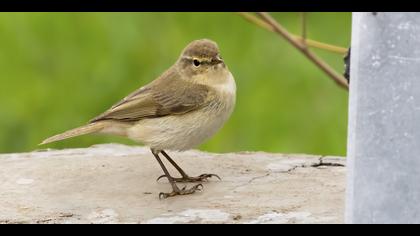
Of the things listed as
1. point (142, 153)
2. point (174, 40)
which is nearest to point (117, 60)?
point (174, 40)

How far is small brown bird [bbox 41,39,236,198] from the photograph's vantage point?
7676 millimetres

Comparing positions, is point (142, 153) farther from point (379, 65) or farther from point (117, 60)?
point (379, 65)

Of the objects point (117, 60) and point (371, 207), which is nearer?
point (371, 207)

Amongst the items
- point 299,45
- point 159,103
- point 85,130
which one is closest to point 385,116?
point 299,45

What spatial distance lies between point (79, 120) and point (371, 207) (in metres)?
4.82

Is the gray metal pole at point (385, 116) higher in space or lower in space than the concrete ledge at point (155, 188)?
higher

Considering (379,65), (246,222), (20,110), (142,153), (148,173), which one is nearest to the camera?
(379,65)

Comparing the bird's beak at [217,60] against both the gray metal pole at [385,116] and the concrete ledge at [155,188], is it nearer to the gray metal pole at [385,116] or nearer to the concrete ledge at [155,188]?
the concrete ledge at [155,188]

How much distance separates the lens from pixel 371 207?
17.5ft

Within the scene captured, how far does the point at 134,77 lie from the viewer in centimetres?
1000

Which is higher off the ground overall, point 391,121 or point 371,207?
point 391,121

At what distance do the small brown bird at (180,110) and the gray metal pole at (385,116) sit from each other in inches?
94.2

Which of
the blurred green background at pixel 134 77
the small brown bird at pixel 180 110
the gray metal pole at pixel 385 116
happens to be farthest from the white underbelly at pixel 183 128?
the gray metal pole at pixel 385 116

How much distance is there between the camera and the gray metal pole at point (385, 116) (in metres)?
5.18
